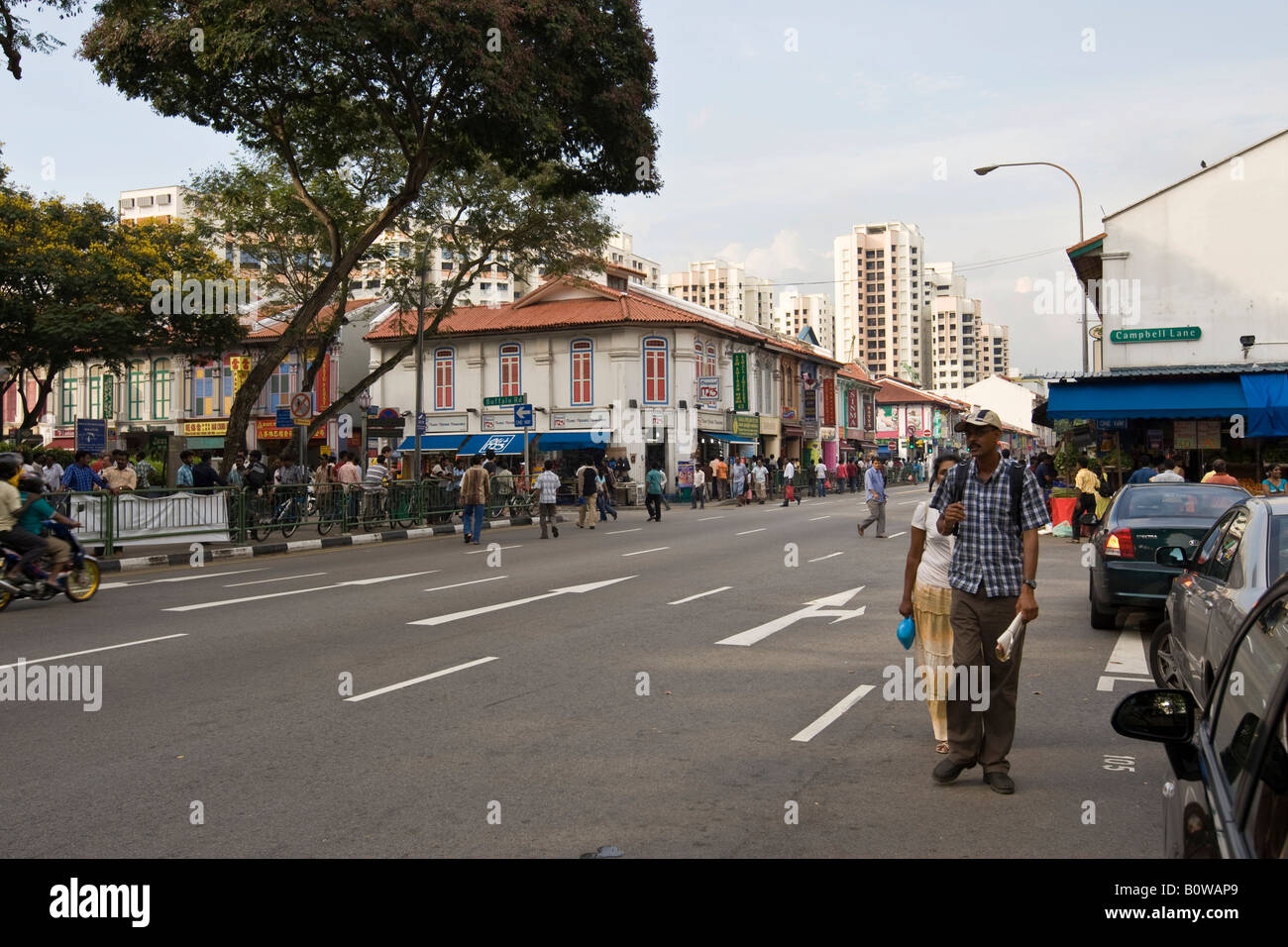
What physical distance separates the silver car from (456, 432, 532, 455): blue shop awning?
40.2 meters

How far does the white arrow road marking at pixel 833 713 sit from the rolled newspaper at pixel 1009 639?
4.84 feet

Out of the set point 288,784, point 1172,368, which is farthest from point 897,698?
point 1172,368

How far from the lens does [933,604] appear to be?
6223 mm

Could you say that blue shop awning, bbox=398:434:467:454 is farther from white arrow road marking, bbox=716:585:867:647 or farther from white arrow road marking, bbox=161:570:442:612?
white arrow road marking, bbox=716:585:867:647

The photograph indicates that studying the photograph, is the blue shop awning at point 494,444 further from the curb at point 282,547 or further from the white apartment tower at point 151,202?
the white apartment tower at point 151,202

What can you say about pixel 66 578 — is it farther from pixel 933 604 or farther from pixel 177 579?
pixel 933 604

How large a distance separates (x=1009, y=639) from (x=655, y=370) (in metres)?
41.5

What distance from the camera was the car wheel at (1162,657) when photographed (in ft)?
25.9

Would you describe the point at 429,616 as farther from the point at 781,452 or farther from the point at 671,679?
the point at 781,452

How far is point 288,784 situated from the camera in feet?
17.8

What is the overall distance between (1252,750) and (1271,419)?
2238 cm

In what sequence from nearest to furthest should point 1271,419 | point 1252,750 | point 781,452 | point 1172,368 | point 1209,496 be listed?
point 1252,750
point 1209,496
point 1271,419
point 1172,368
point 781,452

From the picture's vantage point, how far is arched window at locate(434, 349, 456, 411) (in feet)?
162

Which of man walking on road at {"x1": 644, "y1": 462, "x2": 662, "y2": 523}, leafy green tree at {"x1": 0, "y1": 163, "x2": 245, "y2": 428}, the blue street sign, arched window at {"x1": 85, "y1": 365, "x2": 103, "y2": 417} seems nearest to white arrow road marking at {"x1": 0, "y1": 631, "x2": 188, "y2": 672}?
the blue street sign
